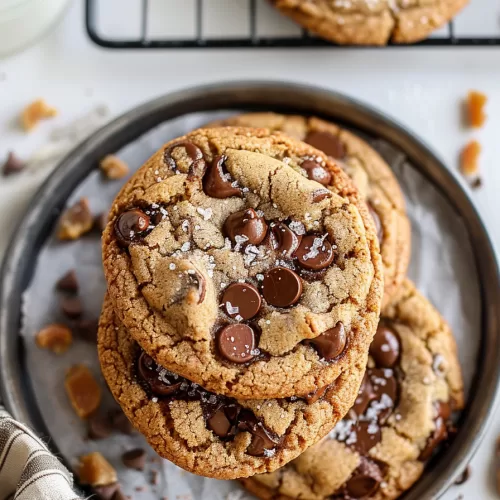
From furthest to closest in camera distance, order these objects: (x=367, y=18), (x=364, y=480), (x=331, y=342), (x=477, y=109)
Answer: (x=477, y=109), (x=367, y=18), (x=364, y=480), (x=331, y=342)

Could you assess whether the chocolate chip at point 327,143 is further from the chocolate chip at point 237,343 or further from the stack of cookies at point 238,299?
the chocolate chip at point 237,343

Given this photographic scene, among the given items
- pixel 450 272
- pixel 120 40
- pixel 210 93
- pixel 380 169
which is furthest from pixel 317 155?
pixel 120 40

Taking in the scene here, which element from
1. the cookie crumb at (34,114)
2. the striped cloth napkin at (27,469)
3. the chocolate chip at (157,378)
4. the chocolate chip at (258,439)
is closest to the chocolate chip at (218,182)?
Result: the chocolate chip at (157,378)

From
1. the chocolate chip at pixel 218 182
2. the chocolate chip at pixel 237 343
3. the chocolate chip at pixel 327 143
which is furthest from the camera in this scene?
the chocolate chip at pixel 327 143

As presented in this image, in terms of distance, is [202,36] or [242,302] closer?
[242,302]

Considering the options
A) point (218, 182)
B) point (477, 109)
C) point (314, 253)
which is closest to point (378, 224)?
point (314, 253)

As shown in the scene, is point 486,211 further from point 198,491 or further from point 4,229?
point 4,229

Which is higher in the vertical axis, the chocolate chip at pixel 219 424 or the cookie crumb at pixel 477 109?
the cookie crumb at pixel 477 109

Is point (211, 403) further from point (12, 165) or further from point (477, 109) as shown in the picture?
point (477, 109)
